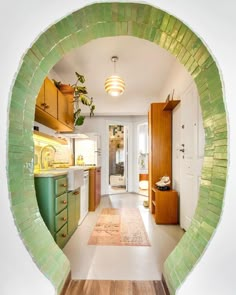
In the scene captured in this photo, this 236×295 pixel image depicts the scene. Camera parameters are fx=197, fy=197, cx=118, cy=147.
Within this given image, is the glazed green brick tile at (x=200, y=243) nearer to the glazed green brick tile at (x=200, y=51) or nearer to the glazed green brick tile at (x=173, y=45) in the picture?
the glazed green brick tile at (x=200, y=51)

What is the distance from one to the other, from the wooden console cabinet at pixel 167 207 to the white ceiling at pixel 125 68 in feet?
7.11

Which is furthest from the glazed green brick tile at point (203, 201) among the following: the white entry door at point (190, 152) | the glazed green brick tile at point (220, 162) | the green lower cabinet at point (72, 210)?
the green lower cabinet at point (72, 210)

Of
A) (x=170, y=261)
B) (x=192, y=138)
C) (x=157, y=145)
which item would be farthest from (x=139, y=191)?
(x=170, y=261)

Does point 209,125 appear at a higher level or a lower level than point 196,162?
higher

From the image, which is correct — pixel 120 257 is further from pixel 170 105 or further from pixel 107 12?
pixel 170 105

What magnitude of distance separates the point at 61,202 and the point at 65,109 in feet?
5.28

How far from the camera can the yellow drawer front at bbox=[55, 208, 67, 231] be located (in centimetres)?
206

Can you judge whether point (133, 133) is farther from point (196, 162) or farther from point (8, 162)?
point (8, 162)

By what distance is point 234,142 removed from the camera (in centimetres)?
117

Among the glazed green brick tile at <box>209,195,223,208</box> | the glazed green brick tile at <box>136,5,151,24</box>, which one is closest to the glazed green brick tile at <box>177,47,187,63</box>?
the glazed green brick tile at <box>136,5,151,24</box>

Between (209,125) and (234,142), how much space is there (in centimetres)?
25

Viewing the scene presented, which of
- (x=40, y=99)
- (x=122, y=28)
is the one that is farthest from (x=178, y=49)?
(x=40, y=99)

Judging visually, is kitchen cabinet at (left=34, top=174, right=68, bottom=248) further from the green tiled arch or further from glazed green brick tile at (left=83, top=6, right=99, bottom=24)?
glazed green brick tile at (left=83, top=6, right=99, bottom=24)

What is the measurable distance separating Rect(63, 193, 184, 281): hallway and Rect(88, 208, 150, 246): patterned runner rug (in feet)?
0.32
